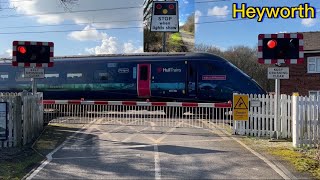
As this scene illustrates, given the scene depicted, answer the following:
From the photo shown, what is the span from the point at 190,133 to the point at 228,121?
369cm

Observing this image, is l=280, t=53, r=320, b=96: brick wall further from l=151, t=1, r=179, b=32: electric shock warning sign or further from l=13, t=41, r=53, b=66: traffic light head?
l=13, t=41, r=53, b=66: traffic light head

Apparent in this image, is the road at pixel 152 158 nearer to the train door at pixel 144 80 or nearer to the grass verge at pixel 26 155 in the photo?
the grass verge at pixel 26 155

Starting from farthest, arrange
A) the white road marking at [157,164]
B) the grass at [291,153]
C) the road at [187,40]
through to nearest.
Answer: the road at [187,40]
the grass at [291,153]
the white road marking at [157,164]

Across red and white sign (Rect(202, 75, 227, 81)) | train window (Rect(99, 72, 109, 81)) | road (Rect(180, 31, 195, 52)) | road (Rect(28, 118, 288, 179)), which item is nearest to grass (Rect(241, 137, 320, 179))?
road (Rect(28, 118, 288, 179))

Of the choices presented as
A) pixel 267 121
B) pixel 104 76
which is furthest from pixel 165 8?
pixel 267 121

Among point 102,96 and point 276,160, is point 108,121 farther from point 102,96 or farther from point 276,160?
point 276,160

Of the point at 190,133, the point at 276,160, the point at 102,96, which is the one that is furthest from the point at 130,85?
the point at 276,160

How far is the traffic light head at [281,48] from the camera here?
43.2 ft

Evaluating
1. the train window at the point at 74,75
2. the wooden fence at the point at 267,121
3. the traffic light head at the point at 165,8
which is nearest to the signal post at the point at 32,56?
the wooden fence at the point at 267,121

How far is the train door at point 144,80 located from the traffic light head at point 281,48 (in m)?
9.01

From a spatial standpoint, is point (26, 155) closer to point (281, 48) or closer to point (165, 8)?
point (281, 48)

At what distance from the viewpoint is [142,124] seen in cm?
1653

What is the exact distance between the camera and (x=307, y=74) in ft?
129

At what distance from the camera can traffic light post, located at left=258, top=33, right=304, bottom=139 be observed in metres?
13.2
